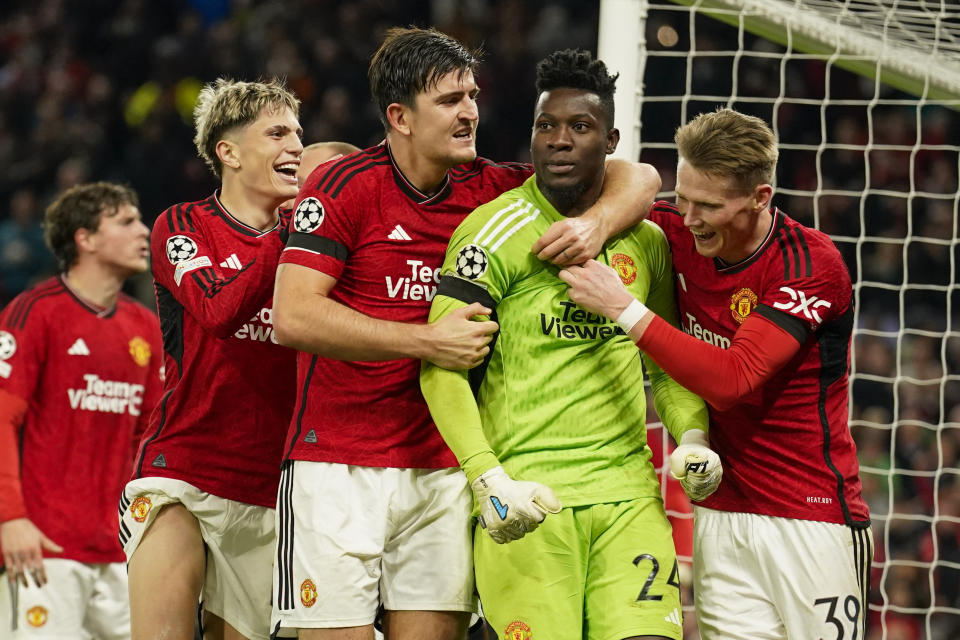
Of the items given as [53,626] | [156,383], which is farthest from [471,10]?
[53,626]

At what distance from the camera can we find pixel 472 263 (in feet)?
11.0

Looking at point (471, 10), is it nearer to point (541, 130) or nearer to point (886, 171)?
point (886, 171)

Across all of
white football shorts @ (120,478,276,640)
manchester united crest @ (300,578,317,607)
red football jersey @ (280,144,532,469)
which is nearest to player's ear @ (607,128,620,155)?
red football jersey @ (280,144,532,469)

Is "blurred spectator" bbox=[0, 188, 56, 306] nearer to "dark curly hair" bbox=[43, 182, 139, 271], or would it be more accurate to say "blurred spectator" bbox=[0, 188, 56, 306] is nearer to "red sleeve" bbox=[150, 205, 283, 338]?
"dark curly hair" bbox=[43, 182, 139, 271]

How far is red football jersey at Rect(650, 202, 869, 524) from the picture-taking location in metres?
3.58

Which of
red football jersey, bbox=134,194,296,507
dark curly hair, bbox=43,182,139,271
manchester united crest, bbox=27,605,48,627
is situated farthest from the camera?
dark curly hair, bbox=43,182,139,271

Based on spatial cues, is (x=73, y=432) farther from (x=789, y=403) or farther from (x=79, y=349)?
(x=789, y=403)

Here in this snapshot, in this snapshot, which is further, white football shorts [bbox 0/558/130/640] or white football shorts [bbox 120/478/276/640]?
white football shorts [bbox 0/558/130/640]

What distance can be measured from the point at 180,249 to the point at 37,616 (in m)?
2.51

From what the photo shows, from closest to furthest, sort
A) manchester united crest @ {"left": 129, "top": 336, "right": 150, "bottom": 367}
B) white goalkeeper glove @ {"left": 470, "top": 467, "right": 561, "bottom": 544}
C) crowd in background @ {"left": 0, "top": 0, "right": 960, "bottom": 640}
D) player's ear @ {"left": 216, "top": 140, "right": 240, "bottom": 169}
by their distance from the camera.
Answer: white goalkeeper glove @ {"left": 470, "top": 467, "right": 561, "bottom": 544} < player's ear @ {"left": 216, "top": 140, "right": 240, "bottom": 169} < manchester united crest @ {"left": 129, "top": 336, "right": 150, "bottom": 367} < crowd in background @ {"left": 0, "top": 0, "right": 960, "bottom": 640}

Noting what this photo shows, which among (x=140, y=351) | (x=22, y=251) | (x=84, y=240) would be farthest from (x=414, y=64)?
(x=22, y=251)

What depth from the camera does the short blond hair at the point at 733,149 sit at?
353cm

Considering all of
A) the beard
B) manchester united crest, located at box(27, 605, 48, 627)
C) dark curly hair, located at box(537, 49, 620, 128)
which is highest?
dark curly hair, located at box(537, 49, 620, 128)

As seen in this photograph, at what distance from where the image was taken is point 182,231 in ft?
13.1
